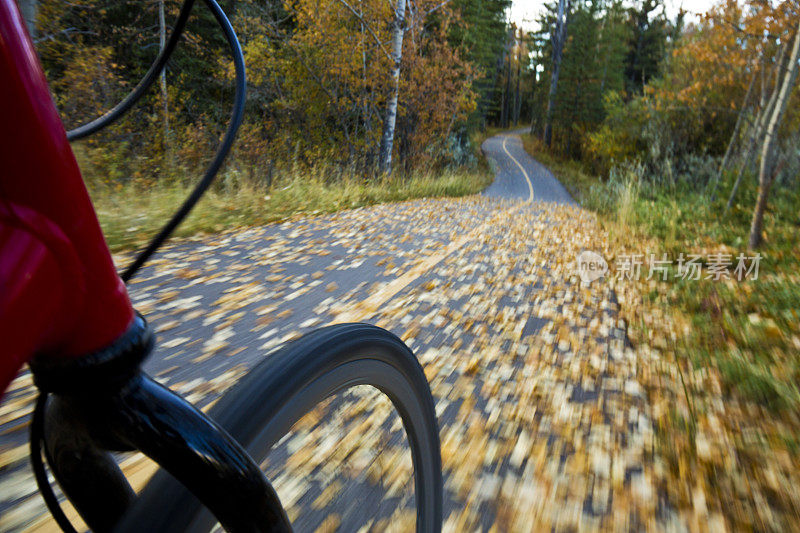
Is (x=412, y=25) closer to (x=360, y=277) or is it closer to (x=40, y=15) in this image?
(x=40, y=15)

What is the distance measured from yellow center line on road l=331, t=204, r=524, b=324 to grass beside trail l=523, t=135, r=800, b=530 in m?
2.42

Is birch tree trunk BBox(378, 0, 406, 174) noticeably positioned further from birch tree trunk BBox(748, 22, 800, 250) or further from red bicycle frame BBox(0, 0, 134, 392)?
red bicycle frame BBox(0, 0, 134, 392)

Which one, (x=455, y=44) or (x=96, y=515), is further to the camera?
(x=455, y=44)

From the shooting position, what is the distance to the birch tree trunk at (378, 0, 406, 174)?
12.1 metres

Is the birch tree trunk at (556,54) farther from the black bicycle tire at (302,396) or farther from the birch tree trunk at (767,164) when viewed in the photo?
the black bicycle tire at (302,396)

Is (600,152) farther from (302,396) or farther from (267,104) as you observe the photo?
(302,396)

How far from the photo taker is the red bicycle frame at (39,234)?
45 cm

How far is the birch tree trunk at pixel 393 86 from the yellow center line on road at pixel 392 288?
6879 millimetres

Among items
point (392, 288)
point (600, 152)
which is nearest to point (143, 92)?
point (392, 288)

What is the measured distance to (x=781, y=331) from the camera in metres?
3.86

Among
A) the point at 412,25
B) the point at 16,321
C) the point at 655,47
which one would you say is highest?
the point at 655,47

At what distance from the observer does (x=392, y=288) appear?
16.1 feet

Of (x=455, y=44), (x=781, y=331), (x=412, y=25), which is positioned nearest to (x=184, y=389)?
(x=781, y=331)

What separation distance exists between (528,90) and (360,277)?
73.9m
